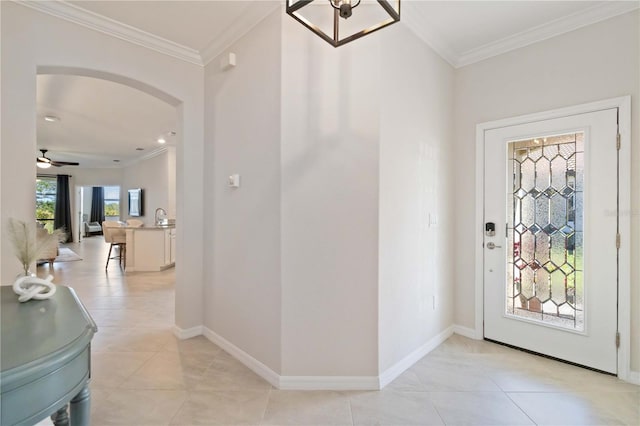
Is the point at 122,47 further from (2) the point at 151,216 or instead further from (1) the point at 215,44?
(2) the point at 151,216

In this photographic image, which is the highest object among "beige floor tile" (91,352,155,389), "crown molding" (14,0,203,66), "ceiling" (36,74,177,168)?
"ceiling" (36,74,177,168)

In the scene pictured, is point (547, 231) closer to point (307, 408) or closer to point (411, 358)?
point (411, 358)

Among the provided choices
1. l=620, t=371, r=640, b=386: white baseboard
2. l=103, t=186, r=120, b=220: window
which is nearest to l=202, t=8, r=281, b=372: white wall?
l=620, t=371, r=640, b=386: white baseboard

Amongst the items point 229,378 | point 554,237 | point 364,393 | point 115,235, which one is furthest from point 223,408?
point 115,235

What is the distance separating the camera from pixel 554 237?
2684 millimetres

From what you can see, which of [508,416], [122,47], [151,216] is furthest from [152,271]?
[508,416]

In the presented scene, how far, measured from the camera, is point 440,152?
3010 millimetres

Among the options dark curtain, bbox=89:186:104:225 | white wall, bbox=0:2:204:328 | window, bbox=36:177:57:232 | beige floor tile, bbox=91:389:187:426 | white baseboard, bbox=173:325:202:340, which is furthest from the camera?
dark curtain, bbox=89:186:104:225

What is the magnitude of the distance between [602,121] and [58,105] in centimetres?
670

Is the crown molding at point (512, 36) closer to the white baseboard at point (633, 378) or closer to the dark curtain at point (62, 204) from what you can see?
the white baseboard at point (633, 378)

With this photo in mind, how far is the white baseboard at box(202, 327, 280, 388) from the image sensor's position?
2271 millimetres

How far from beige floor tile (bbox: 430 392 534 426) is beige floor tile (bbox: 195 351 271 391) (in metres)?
1.21

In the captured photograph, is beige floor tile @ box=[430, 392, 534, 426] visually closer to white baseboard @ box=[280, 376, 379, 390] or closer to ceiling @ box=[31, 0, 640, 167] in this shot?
white baseboard @ box=[280, 376, 379, 390]

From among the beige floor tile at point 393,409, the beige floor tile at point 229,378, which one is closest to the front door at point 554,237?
the beige floor tile at point 393,409
